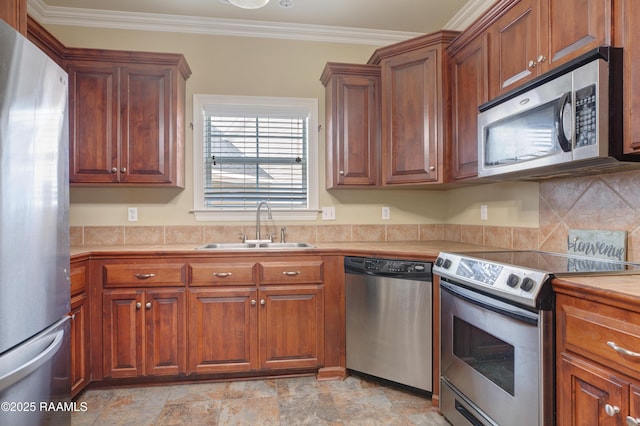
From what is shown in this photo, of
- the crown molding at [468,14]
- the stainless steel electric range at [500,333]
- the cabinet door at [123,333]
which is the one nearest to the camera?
the stainless steel electric range at [500,333]

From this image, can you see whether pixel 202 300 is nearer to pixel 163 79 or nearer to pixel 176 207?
pixel 176 207

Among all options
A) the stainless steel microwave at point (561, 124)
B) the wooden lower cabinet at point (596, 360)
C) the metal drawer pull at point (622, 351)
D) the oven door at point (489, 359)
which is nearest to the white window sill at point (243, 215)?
the oven door at point (489, 359)

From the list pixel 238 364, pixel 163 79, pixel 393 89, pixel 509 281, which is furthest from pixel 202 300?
pixel 393 89

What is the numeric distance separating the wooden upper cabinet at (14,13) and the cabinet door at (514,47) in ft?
7.53

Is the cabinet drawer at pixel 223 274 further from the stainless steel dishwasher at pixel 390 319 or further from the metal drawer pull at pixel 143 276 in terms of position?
the stainless steel dishwasher at pixel 390 319

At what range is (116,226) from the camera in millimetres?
2777

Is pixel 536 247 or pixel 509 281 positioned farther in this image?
pixel 536 247

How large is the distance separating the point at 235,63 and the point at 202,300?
6.40 ft

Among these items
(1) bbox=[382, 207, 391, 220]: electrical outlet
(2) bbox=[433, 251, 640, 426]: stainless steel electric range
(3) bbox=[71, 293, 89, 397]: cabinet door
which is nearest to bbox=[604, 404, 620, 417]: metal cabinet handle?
(2) bbox=[433, 251, 640, 426]: stainless steel electric range

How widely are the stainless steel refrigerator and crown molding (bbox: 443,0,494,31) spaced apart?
2.71 m

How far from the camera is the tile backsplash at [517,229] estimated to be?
1.63 m

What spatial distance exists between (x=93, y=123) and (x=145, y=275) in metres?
1.17

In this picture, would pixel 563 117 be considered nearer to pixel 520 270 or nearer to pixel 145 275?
pixel 520 270

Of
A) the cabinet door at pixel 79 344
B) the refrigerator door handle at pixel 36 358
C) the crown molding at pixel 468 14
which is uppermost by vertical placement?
the crown molding at pixel 468 14
